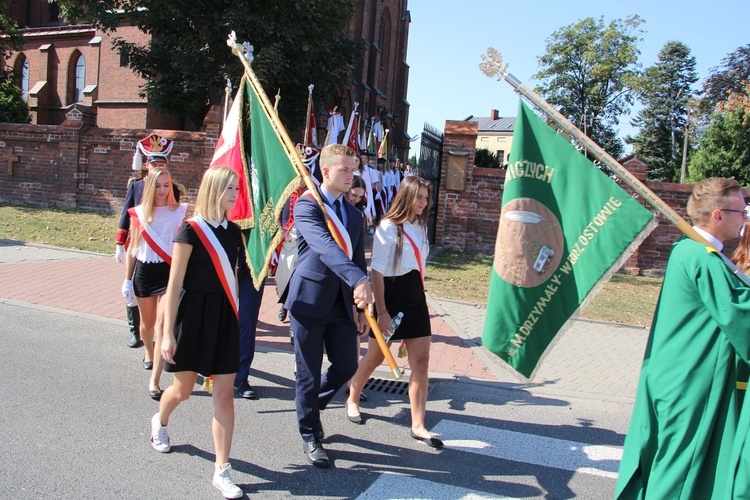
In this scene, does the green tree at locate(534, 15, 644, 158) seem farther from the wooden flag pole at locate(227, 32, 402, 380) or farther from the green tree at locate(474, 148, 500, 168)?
the wooden flag pole at locate(227, 32, 402, 380)

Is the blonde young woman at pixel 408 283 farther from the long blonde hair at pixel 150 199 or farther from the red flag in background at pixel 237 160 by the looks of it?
the long blonde hair at pixel 150 199

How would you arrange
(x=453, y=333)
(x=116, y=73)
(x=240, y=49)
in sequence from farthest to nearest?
1. (x=116, y=73)
2. (x=453, y=333)
3. (x=240, y=49)

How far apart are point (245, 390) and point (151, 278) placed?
4.17 feet

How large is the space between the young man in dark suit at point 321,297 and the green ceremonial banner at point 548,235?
93cm

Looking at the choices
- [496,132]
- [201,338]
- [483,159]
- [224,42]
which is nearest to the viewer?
[201,338]

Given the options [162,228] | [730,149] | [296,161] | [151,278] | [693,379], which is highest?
[730,149]

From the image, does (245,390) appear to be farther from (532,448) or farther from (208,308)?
(532,448)

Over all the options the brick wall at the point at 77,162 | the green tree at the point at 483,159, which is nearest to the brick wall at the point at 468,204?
the brick wall at the point at 77,162

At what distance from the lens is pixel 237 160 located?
502 cm

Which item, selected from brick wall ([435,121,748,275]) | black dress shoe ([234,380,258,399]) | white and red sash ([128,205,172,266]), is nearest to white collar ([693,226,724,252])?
black dress shoe ([234,380,258,399])

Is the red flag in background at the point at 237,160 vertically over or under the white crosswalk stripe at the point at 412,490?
over

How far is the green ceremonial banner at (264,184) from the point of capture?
4555 millimetres

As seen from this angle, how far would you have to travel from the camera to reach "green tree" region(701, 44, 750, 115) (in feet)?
159

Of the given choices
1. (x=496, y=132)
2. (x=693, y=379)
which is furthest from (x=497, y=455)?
(x=496, y=132)
